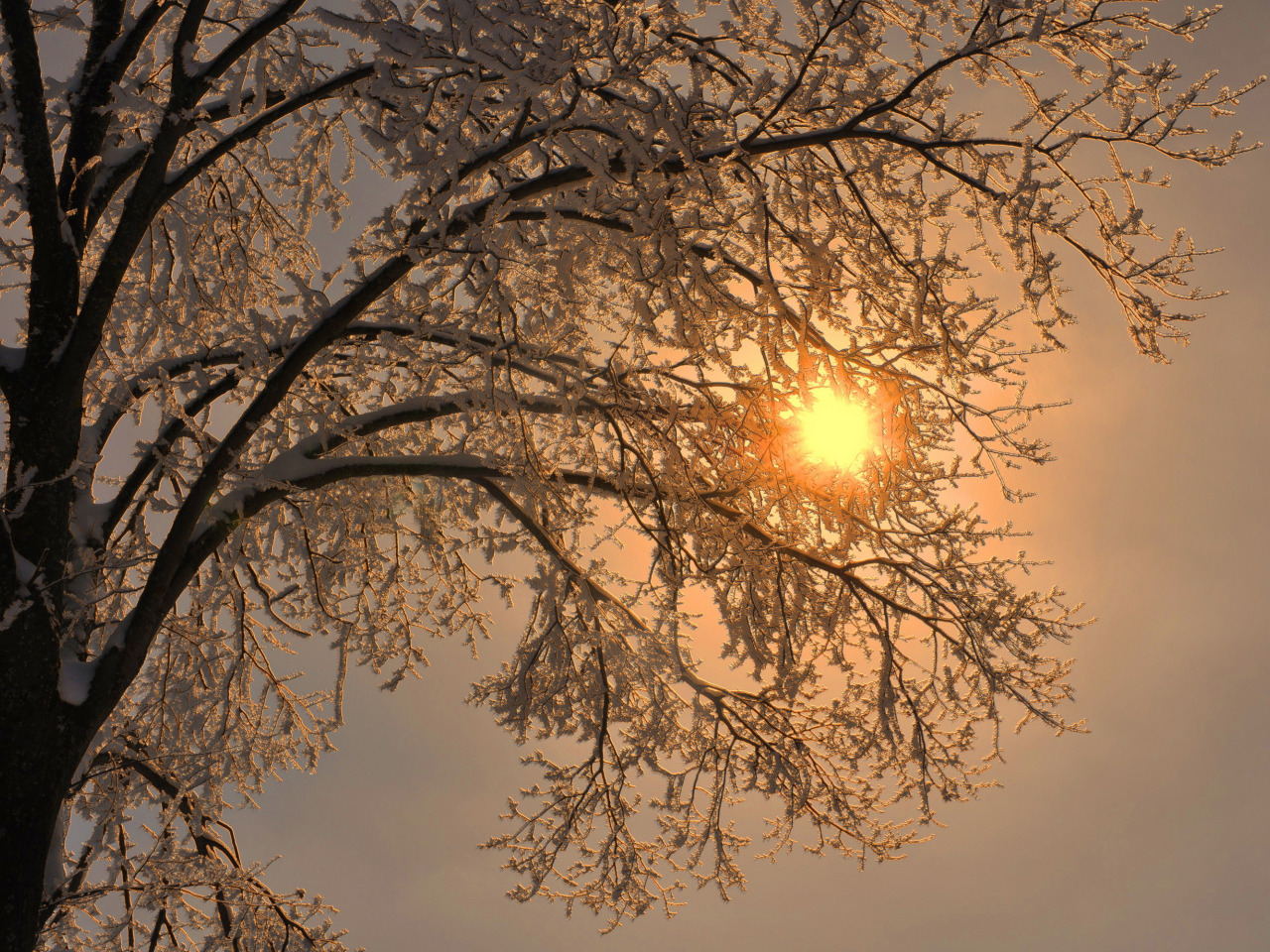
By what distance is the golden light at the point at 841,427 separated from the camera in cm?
473

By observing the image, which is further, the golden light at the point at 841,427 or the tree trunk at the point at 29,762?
the golden light at the point at 841,427

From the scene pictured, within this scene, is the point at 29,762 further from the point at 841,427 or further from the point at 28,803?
the point at 841,427

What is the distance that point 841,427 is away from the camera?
4.75 m

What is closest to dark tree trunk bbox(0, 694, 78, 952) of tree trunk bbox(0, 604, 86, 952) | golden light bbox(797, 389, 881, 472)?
tree trunk bbox(0, 604, 86, 952)

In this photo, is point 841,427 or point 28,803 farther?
point 841,427

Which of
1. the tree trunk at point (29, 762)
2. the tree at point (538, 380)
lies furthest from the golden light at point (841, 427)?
the tree trunk at point (29, 762)

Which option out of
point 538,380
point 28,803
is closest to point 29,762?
point 28,803

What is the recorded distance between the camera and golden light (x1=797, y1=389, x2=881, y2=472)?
473 centimetres

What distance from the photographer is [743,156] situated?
11.8ft

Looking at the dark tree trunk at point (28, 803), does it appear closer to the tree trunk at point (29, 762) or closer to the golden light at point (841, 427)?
the tree trunk at point (29, 762)

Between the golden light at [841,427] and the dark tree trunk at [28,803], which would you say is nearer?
the dark tree trunk at [28,803]

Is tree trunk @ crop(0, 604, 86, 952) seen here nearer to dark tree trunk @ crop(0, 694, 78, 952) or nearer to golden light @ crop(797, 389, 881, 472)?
dark tree trunk @ crop(0, 694, 78, 952)

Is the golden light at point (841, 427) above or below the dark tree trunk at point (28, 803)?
above

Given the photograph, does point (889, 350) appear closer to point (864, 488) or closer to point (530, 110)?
point (864, 488)
